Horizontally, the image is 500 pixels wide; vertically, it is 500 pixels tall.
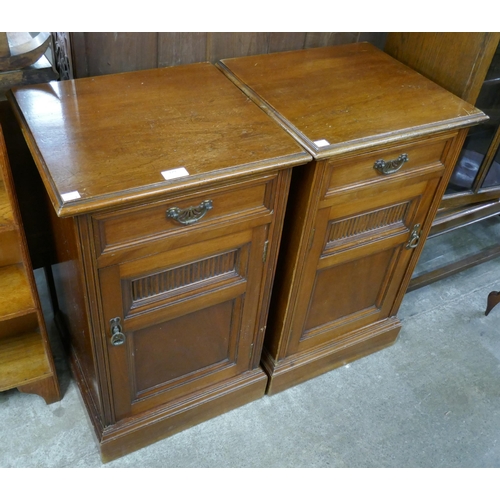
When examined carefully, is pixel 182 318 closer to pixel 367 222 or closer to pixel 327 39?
pixel 367 222

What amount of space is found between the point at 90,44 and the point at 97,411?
3.22 ft

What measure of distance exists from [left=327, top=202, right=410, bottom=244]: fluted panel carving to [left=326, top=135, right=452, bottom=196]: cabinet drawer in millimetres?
133

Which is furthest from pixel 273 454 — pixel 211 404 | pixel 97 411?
pixel 97 411

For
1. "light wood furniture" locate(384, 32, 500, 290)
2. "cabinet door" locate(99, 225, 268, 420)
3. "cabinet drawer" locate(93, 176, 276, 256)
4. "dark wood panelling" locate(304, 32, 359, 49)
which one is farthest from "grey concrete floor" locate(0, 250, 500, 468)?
"dark wood panelling" locate(304, 32, 359, 49)

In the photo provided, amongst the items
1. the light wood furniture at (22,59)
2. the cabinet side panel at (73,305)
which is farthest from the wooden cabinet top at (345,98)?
the cabinet side panel at (73,305)

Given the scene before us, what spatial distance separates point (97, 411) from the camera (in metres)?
1.53

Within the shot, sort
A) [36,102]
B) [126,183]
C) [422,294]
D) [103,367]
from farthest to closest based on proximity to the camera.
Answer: [422,294] → [103,367] → [36,102] → [126,183]

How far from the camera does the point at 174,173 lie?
110 cm

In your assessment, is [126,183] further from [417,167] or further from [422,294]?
[422,294]

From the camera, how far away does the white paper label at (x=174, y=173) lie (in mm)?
1093

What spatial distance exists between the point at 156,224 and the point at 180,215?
0.05 meters

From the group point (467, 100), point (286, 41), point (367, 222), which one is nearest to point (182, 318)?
point (367, 222)

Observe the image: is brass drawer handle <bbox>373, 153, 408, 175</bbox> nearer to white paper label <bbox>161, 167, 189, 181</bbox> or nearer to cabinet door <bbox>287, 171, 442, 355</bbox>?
cabinet door <bbox>287, 171, 442, 355</bbox>

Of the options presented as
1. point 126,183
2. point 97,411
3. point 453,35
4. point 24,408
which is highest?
point 453,35
